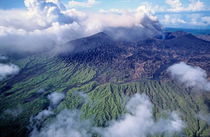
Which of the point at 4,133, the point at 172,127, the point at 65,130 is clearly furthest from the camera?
the point at 172,127

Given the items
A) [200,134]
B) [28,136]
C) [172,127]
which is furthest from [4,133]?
[200,134]

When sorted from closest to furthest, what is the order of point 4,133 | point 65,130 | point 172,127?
point 4,133, point 65,130, point 172,127

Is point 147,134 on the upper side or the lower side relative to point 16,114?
lower

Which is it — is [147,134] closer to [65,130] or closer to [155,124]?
[155,124]

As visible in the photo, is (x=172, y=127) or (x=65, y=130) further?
(x=172, y=127)

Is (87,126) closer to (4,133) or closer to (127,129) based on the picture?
(127,129)

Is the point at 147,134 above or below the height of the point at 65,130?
below

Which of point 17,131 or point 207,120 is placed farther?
point 207,120

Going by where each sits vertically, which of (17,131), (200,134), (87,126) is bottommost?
(200,134)

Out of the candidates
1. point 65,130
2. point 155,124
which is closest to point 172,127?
point 155,124
